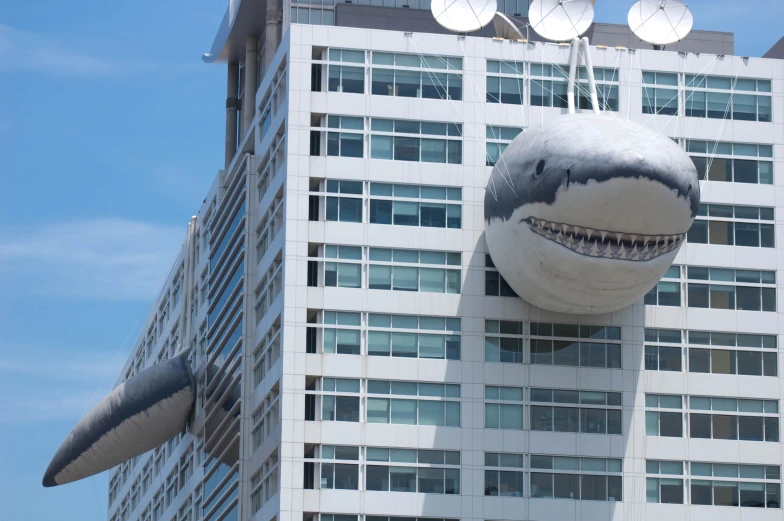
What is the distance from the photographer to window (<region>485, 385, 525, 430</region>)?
90.7 m

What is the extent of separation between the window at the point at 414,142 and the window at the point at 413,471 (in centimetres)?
1457

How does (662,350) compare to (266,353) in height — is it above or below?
above

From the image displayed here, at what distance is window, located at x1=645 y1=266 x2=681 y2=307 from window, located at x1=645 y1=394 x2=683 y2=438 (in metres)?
4.71

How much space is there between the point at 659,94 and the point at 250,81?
27.1m

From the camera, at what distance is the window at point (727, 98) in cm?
9662

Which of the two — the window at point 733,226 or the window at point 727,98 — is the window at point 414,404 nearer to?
the window at point 733,226

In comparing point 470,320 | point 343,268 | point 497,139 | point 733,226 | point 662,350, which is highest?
point 497,139

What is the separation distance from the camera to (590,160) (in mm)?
79312

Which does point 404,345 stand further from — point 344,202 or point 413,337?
point 344,202

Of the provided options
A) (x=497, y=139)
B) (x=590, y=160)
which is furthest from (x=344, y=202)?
(x=590, y=160)

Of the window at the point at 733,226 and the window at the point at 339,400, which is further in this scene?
the window at the point at 733,226

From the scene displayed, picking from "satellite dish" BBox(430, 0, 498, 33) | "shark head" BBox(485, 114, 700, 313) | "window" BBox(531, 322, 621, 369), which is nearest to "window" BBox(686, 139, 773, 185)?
"window" BBox(531, 322, 621, 369)

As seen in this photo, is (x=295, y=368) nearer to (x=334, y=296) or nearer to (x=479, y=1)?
(x=334, y=296)

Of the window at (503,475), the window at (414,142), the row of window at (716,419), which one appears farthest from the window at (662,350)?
the window at (414,142)
